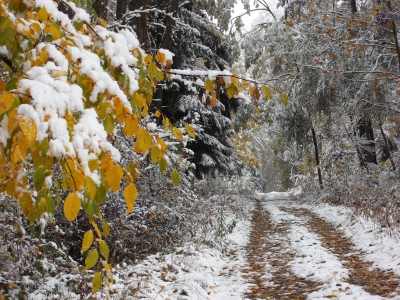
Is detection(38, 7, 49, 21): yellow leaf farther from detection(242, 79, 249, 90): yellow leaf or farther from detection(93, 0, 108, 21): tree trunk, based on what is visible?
detection(93, 0, 108, 21): tree trunk

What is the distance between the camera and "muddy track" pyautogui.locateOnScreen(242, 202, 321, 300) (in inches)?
185

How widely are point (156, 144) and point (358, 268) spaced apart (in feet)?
16.3

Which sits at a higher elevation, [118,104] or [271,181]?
[118,104]

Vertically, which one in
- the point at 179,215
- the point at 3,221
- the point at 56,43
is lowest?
the point at 179,215

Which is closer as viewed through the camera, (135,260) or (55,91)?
(55,91)

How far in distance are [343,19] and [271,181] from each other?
47.6 metres

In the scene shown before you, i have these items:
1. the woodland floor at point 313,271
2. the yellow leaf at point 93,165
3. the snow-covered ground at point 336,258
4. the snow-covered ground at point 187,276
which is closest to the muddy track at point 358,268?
the woodland floor at point 313,271

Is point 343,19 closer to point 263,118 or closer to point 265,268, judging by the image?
point 265,268

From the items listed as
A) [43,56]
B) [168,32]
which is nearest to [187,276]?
[43,56]

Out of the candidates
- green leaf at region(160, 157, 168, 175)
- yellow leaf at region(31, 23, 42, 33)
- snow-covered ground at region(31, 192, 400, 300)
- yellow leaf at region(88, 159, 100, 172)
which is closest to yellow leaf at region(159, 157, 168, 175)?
green leaf at region(160, 157, 168, 175)

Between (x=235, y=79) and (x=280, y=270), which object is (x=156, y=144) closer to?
(x=235, y=79)

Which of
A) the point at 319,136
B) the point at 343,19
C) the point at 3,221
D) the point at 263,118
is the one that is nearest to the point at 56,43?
the point at 3,221

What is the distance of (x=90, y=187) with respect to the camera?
1239mm

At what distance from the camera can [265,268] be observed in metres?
5.95
